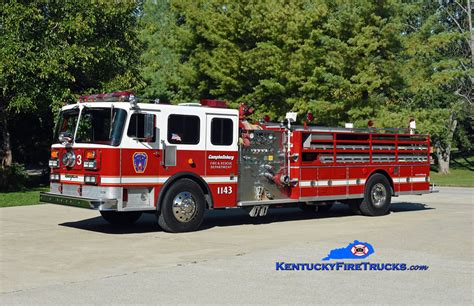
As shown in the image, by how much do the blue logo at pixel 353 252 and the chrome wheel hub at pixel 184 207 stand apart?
3.25 meters

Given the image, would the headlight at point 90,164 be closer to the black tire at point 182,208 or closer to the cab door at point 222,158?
the black tire at point 182,208

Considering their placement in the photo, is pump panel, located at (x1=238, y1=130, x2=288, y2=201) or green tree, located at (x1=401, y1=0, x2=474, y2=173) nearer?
pump panel, located at (x1=238, y1=130, x2=288, y2=201)

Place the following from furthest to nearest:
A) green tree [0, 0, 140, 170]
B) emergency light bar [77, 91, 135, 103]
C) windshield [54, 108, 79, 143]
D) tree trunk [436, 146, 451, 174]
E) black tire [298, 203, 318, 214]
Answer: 1. tree trunk [436, 146, 451, 174]
2. green tree [0, 0, 140, 170]
3. black tire [298, 203, 318, 214]
4. windshield [54, 108, 79, 143]
5. emergency light bar [77, 91, 135, 103]

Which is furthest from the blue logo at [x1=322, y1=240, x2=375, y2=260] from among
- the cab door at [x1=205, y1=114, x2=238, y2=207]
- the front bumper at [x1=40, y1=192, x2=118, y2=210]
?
the front bumper at [x1=40, y1=192, x2=118, y2=210]

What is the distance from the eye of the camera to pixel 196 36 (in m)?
36.5

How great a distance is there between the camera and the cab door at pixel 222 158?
13.1 m

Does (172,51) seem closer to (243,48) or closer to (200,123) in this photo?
(243,48)

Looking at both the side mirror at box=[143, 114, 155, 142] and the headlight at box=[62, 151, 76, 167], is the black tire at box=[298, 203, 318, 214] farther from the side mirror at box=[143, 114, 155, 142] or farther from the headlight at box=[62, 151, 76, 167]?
the headlight at box=[62, 151, 76, 167]

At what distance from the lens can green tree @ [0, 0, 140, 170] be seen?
20891 millimetres

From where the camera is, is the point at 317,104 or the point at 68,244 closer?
the point at 68,244

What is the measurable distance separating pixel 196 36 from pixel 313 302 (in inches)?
1210

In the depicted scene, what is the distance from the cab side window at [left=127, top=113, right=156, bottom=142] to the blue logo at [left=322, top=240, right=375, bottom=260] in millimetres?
4066

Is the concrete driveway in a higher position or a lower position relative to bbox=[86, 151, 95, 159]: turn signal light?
lower

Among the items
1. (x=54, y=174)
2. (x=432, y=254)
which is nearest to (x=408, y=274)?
(x=432, y=254)
